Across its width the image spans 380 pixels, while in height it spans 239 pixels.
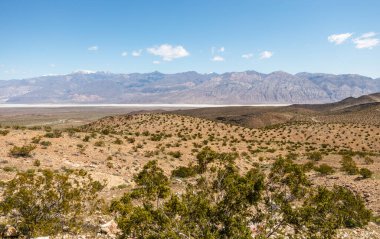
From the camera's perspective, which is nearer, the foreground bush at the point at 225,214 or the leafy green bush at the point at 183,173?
the foreground bush at the point at 225,214

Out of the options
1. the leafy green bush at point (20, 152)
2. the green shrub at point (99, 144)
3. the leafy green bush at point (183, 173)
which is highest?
the leafy green bush at point (20, 152)

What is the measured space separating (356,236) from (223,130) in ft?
165

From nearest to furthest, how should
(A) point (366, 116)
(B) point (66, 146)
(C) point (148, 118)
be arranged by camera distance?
(B) point (66, 146), (C) point (148, 118), (A) point (366, 116)

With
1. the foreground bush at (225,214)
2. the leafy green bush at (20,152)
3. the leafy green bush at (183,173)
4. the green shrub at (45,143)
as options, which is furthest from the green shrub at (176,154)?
the foreground bush at (225,214)

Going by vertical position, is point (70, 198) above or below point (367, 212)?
above

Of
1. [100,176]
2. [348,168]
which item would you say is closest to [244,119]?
[348,168]

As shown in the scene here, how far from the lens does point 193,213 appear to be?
995 centimetres

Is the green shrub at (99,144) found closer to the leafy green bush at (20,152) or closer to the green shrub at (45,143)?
the green shrub at (45,143)

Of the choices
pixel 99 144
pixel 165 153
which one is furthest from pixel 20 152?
pixel 165 153

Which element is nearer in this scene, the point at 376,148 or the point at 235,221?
the point at 235,221

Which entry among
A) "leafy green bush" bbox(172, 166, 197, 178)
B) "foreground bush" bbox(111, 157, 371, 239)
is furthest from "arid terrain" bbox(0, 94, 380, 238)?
"foreground bush" bbox(111, 157, 371, 239)

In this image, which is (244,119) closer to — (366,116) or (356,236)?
(366,116)

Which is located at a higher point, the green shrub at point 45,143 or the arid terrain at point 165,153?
the green shrub at point 45,143

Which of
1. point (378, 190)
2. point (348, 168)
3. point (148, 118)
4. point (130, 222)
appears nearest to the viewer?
point (130, 222)
